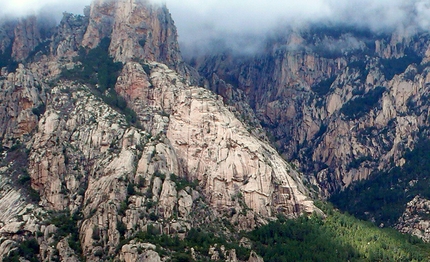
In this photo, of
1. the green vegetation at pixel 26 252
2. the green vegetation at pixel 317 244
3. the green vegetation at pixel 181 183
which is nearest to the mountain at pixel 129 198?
the green vegetation at pixel 26 252

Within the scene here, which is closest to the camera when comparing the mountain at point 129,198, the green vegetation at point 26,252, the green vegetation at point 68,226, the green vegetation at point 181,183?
the green vegetation at point 26,252

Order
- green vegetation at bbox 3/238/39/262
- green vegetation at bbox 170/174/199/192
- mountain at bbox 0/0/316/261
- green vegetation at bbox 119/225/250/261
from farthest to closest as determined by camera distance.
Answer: green vegetation at bbox 170/174/199/192
mountain at bbox 0/0/316/261
green vegetation at bbox 119/225/250/261
green vegetation at bbox 3/238/39/262

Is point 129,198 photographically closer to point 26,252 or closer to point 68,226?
point 68,226

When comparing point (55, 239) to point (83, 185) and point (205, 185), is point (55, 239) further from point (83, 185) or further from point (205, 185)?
point (205, 185)

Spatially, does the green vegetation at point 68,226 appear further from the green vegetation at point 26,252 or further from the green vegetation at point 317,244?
A: the green vegetation at point 317,244

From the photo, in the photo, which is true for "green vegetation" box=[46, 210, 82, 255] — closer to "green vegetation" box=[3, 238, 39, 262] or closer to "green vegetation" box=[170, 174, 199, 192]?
"green vegetation" box=[3, 238, 39, 262]

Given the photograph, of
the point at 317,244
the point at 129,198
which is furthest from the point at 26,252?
the point at 317,244

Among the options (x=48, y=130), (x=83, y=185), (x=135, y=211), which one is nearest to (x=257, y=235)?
→ (x=135, y=211)

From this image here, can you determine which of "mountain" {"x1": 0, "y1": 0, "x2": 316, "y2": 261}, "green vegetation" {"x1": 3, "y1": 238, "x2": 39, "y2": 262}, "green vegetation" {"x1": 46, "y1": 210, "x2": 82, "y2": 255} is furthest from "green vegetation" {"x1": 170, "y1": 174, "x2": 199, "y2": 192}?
"green vegetation" {"x1": 3, "y1": 238, "x2": 39, "y2": 262}

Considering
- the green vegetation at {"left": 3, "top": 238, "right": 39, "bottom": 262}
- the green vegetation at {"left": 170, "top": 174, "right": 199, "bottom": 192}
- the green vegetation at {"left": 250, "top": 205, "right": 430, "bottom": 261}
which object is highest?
the green vegetation at {"left": 170, "top": 174, "right": 199, "bottom": 192}
